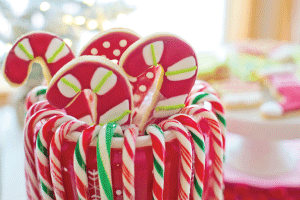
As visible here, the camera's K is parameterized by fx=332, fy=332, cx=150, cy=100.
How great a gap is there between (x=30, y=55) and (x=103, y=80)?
0.41ft

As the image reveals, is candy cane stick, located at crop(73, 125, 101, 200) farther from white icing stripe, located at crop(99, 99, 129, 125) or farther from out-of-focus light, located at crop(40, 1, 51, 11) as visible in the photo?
out-of-focus light, located at crop(40, 1, 51, 11)

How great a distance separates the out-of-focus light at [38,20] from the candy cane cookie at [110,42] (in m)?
0.37

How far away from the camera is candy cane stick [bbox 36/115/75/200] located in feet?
1.33

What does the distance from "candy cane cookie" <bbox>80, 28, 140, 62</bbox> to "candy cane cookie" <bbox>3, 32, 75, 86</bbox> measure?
42 millimetres

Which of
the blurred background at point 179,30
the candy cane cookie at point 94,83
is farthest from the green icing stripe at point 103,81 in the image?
the blurred background at point 179,30

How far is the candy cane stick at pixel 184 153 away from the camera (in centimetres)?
39

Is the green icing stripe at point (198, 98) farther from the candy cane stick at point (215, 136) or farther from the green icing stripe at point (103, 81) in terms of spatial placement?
the green icing stripe at point (103, 81)

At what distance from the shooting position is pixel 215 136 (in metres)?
0.44

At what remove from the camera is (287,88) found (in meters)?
0.95

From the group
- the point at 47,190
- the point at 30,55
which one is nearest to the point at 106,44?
the point at 30,55

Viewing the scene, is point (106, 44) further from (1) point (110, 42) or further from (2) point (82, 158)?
(2) point (82, 158)

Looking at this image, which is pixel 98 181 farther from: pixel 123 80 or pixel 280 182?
pixel 280 182

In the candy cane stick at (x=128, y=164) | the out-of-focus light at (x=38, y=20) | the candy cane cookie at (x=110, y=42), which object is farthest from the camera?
the out-of-focus light at (x=38, y=20)

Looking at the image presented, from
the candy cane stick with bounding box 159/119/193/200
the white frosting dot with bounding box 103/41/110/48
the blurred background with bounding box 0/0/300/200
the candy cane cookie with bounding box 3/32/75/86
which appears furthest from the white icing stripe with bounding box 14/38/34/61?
the blurred background with bounding box 0/0/300/200
